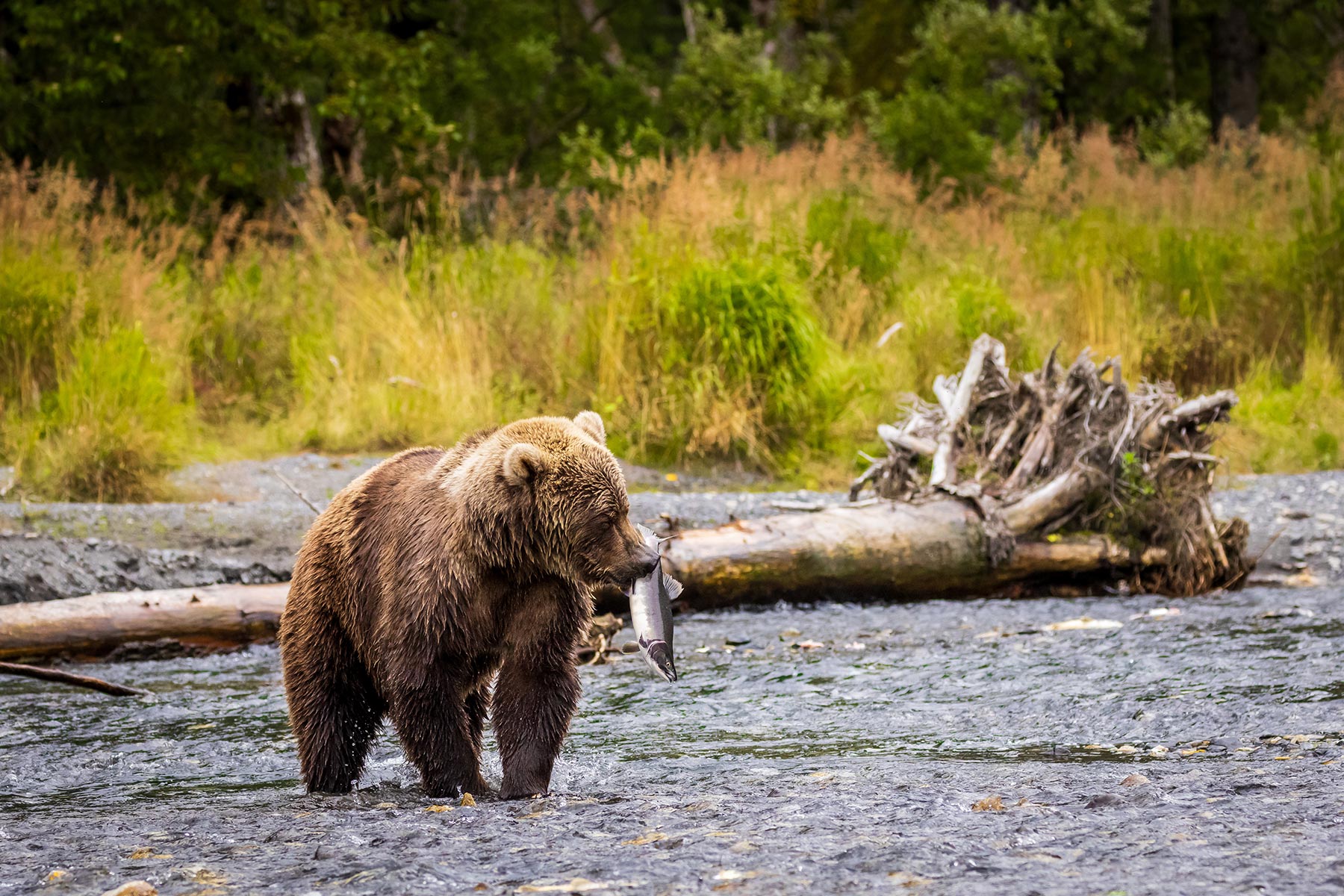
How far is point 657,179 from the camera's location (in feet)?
39.1

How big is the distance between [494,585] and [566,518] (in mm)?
299

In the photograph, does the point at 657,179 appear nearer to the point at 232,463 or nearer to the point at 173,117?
the point at 232,463

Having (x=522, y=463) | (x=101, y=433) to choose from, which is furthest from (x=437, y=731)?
(x=101, y=433)

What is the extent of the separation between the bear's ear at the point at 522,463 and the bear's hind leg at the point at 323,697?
87 cm

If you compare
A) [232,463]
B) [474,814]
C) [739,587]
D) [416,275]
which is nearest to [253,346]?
[416,275]

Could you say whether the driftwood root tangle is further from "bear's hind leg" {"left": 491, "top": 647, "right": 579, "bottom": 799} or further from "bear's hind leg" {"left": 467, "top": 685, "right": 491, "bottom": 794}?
"bear's hind leg" {"left": 491, "top": 647, "right": 579, "bottom": 799}

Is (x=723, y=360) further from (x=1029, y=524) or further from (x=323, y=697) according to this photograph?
(x=323, y=697)

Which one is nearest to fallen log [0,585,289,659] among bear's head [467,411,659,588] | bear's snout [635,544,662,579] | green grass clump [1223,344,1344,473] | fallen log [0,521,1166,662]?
fallen log [0,521,1166,662]

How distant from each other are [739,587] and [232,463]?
4.89m

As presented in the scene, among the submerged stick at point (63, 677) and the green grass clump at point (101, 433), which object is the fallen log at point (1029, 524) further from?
the green grass clump at point (101, 433)

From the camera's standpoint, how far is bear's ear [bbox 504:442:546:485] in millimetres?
3924

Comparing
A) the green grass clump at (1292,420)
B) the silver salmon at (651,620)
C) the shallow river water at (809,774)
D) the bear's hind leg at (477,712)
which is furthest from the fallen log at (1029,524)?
the green grass clump at (1292,420)

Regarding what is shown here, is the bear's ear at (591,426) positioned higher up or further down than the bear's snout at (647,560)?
higher up

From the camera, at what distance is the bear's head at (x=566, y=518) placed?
13.0 feet
